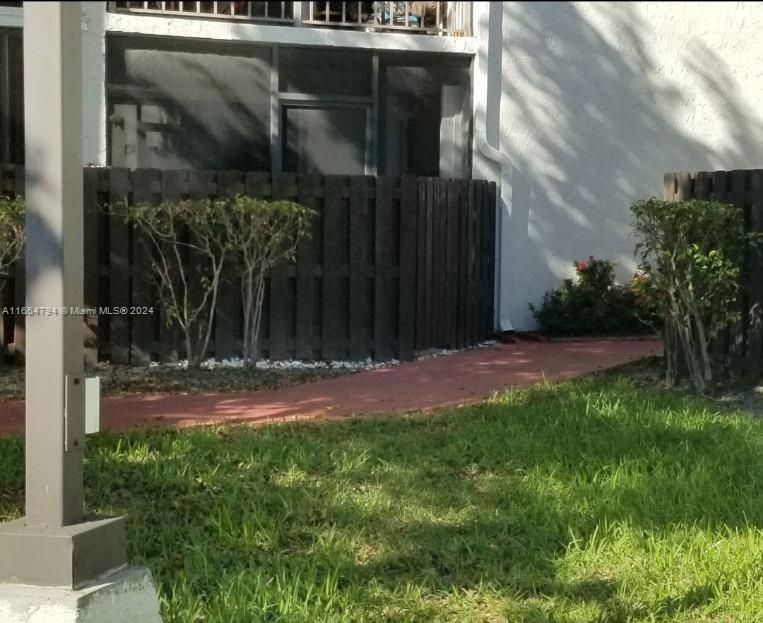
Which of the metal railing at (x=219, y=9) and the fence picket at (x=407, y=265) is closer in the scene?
the fence picket at (x=407, y=265)

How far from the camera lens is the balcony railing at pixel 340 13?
1174cm

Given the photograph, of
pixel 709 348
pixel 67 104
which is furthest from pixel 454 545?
pixel 709 348

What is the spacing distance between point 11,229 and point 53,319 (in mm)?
5369

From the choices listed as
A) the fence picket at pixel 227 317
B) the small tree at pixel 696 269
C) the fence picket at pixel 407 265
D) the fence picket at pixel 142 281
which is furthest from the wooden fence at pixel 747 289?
the fence picket at pixel 142 281

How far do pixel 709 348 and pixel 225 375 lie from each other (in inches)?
158

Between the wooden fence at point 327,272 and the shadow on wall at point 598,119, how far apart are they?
119 cm

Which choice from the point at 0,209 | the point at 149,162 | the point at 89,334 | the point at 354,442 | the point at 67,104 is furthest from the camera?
the point at 149,162

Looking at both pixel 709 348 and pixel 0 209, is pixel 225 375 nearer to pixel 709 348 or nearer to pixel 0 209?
pixel 0 209

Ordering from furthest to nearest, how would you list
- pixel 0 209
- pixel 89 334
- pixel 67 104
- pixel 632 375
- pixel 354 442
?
pixel 89 334
pixel 632 375
pixel 0 209
pixel 354 442
pixel 67 104

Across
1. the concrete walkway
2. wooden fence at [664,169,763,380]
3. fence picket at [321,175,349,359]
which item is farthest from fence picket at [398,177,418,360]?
wooden fence at [664,169,763,380]

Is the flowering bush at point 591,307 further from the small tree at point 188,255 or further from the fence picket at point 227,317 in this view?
the small tree at point 188,255

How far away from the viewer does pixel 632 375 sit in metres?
9.22

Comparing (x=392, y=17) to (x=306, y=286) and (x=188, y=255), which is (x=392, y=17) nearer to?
(x=306, y=286)

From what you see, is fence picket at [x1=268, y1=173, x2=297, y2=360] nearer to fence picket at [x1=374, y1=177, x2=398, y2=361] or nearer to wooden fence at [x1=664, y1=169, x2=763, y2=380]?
fence picket at [x1=374, y1=177, x2=398, y2=361]
